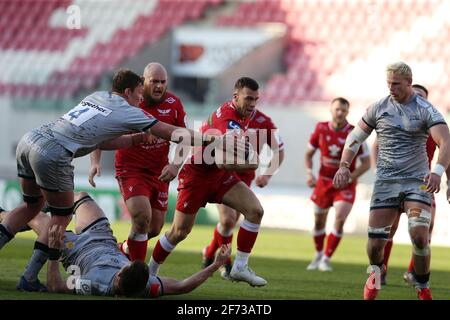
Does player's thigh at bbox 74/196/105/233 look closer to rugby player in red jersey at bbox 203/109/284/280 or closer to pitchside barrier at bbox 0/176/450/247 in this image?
rugby player in red jersey at bbox 203/109/284/280

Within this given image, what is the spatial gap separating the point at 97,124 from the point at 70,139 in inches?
11.1

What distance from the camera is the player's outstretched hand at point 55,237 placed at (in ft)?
29.6

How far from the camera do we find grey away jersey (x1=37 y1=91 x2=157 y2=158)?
9.01 m

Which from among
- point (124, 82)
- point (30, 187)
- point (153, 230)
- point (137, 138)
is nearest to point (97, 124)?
point (124, 82)

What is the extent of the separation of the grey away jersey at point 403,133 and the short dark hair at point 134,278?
2784 millimetres

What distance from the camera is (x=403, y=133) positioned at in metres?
9.81

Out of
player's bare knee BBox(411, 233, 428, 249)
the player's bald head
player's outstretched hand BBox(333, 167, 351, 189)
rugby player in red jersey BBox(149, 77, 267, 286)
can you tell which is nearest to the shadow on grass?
rugby player in red jersey BBox(149, 77, 267, 286)

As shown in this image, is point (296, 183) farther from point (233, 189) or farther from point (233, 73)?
point (233, 189)

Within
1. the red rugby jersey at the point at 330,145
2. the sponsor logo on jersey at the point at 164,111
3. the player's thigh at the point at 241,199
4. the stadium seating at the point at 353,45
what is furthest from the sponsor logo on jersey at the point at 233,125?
the stadium seating at the point at 353,45

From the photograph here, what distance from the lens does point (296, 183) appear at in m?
23.6

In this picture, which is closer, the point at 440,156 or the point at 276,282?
the point at 440,156

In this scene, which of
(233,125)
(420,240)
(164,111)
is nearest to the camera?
(420,240)

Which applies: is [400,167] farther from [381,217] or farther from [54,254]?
[54,254]

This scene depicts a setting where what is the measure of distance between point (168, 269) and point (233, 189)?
8.66 feet
